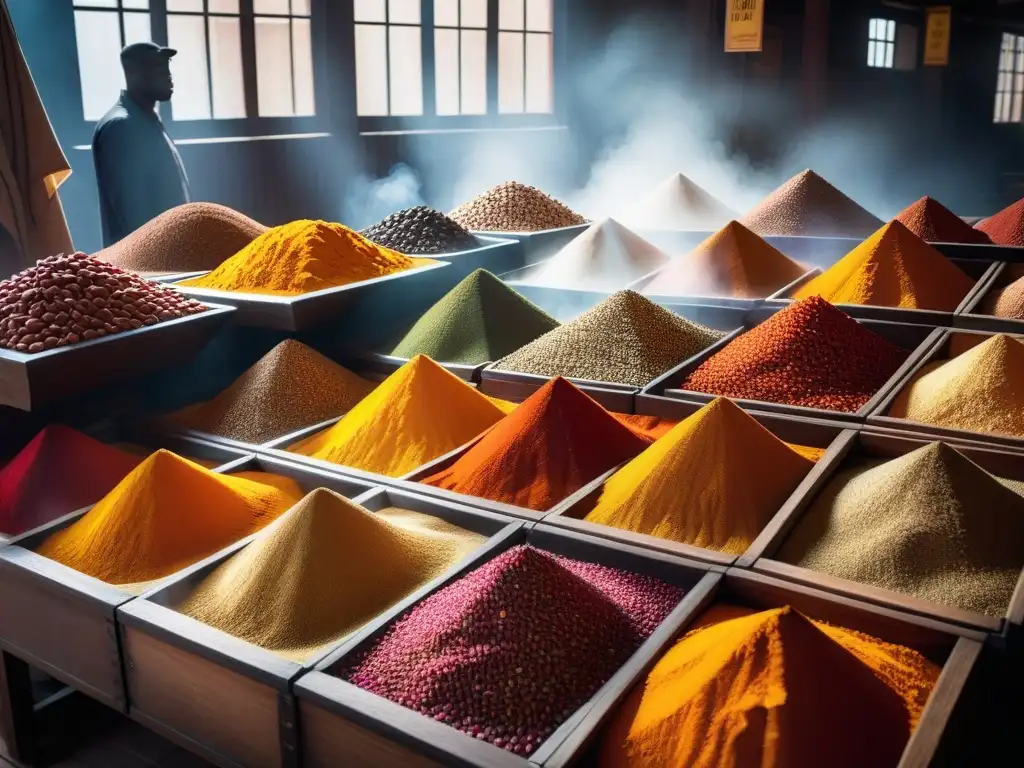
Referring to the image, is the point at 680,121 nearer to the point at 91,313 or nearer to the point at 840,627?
the point at 91,313

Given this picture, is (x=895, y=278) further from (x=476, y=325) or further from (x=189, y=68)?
(x=189, y=68)

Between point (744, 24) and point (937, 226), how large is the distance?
99.7 inches

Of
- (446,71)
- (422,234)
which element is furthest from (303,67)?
(422,234)

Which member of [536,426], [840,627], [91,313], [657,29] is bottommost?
[840,627]

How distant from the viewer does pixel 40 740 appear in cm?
140

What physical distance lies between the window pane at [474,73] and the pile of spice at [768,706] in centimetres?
507

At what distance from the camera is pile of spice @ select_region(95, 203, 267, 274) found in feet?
7.72

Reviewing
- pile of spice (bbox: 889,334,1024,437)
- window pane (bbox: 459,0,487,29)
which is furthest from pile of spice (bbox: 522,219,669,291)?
window pane (bbox: 459,0,487,29)

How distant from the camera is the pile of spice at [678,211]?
11.4 ft

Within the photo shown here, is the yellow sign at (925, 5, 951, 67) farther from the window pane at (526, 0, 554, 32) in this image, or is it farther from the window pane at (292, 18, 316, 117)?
the window pane at (292, 18, 316, 117)

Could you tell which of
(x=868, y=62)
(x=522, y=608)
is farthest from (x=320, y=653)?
(x=868, y=62)

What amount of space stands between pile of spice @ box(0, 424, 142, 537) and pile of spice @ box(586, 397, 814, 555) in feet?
2.66

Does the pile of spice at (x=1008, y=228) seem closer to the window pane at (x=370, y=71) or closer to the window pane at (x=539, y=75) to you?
the window pane at (x=370, y=71)

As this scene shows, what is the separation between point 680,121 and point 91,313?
17.1 ft
